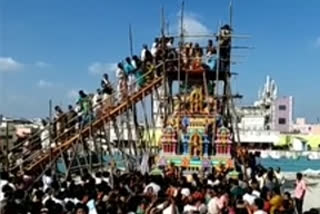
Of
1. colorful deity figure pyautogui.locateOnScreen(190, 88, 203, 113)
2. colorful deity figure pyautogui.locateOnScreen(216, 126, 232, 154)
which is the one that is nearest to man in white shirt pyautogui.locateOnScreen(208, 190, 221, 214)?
colorful deity figure pyautogui.locateOnScreen(216, 126, 232, 154)

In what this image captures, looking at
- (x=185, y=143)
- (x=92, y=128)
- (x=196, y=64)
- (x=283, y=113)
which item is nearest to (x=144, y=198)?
(x=92, y=128)

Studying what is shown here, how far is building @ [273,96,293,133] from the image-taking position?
89250 mm

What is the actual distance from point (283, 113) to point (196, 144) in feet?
229

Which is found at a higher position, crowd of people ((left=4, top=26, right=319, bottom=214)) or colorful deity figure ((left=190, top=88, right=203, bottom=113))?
colorful deity figure ((left=190, top=88, right=203, bottom=113))

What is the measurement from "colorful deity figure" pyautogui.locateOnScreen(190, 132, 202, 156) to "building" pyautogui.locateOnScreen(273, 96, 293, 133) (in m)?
68.0

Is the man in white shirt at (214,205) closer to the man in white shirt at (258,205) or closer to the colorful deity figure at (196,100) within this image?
the man in white shirt at (258,205)

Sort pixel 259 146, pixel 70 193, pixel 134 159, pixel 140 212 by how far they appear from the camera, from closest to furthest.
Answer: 1. pixel 140 212
2. pixel 70 193
3. pixel 134 159
4. pixel 259 146

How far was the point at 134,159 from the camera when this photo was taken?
24422mm

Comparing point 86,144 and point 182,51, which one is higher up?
point 182,51

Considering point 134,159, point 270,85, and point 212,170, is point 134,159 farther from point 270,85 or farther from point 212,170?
point 270,85

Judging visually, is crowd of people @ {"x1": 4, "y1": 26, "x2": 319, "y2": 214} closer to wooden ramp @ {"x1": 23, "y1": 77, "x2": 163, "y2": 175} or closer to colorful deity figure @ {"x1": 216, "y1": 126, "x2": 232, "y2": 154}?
wooden ramp @ {"x1": 23, "y1": 77, "x2": 163, "y2": 175}

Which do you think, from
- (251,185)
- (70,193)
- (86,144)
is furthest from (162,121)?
(70,193)

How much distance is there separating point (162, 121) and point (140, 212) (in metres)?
12.9

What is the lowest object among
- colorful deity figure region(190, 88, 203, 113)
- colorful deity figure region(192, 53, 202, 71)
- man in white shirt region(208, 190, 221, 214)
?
man in white shirt region(208, 190, 221, 214)
